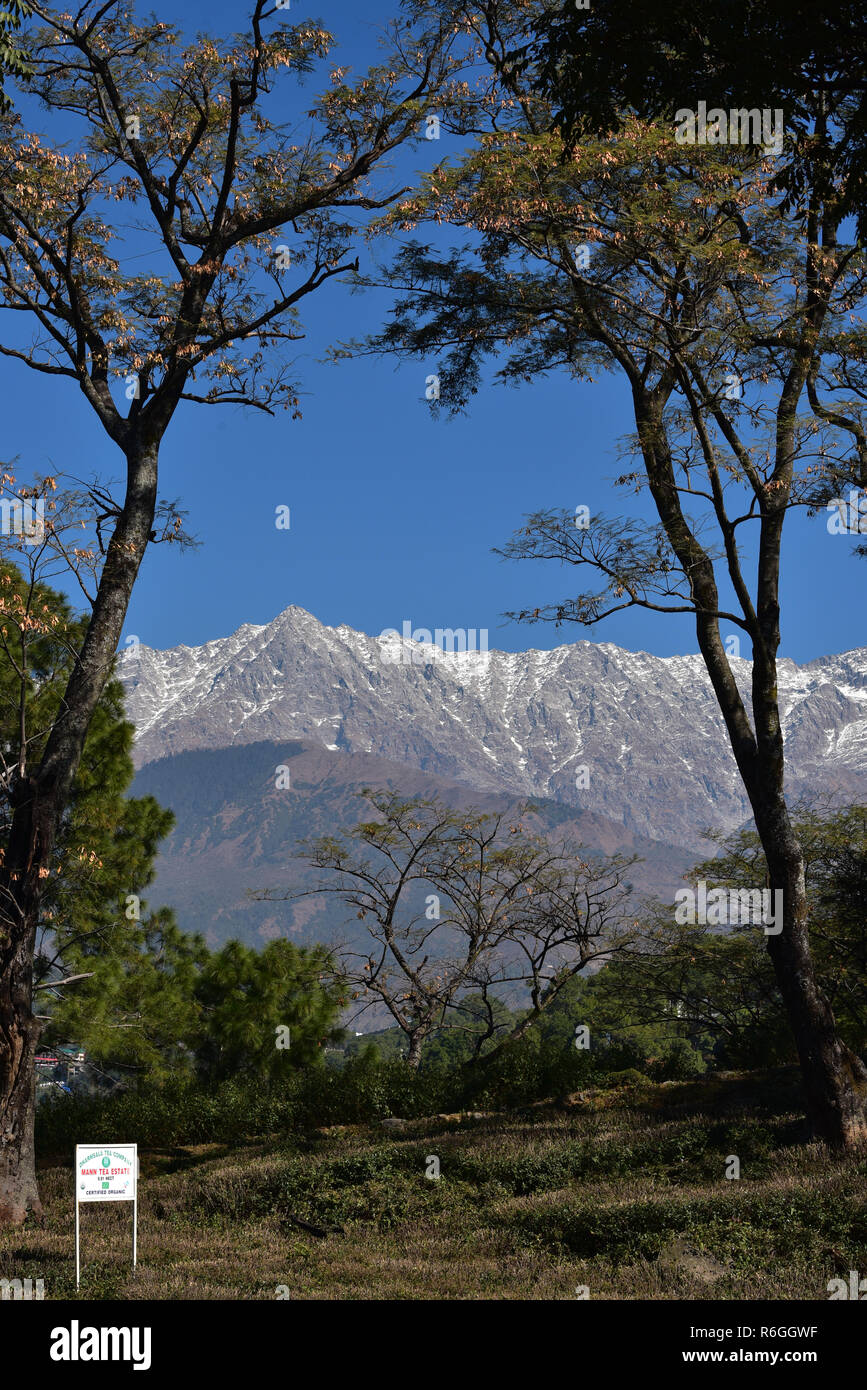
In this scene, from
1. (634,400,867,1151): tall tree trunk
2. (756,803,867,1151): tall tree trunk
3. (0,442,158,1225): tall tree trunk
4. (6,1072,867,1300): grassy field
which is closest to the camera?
(6,1072,867,1300): grassy field

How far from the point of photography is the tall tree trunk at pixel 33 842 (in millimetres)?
11008

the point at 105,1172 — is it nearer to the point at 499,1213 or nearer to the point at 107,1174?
the point at 107,1174

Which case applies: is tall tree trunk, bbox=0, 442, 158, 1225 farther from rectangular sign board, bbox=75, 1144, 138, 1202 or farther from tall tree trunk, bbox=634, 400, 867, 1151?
tall tree trunk, bbox=634, 400, 867, 1151

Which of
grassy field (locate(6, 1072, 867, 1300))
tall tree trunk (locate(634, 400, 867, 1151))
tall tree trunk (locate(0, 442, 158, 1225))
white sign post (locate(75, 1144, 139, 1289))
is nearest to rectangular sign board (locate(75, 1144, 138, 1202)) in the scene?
white sign post (locate(75, 1144, 139, 1289))

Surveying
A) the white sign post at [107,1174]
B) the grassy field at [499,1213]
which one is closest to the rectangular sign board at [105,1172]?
the white sign post at [107,1174]

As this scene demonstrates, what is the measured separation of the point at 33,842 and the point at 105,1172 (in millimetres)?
4429

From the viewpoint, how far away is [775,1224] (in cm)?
841

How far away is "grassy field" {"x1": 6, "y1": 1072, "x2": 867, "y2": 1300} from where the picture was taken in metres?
7.38

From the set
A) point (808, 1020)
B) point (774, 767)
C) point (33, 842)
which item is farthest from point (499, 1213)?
point (33, 842)

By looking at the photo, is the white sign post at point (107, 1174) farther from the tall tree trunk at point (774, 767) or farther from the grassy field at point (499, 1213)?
the tall tree trunk at point (774, 767)

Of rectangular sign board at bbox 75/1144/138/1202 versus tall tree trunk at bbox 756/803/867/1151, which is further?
tall tree trunk at bbox 756/803/867/1151

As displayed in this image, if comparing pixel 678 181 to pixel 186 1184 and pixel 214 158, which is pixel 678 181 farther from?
pixel 186 1184
